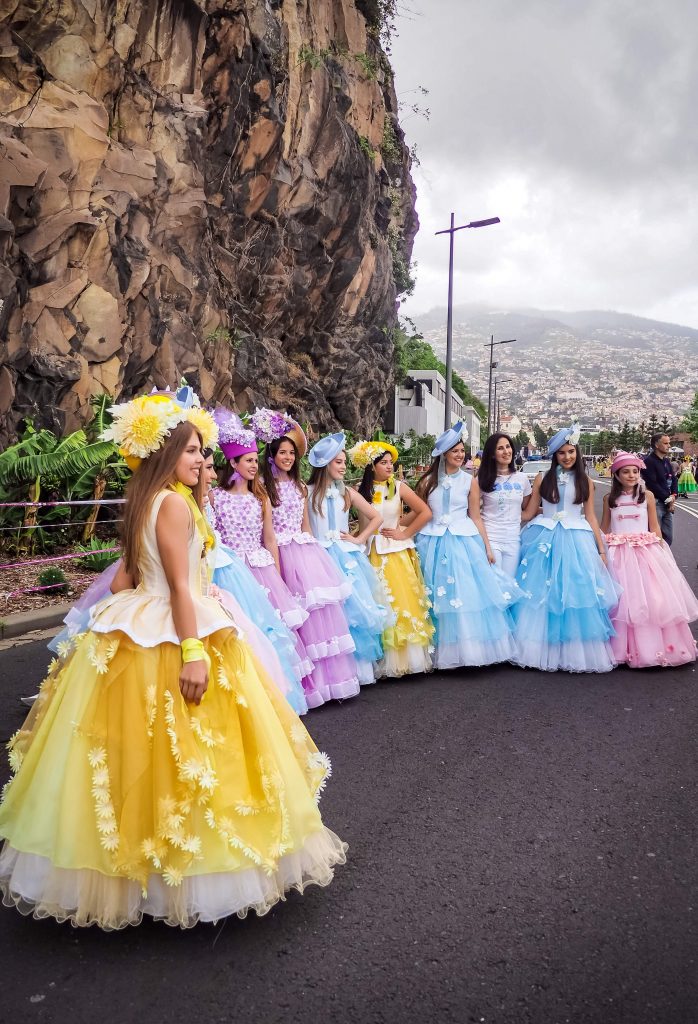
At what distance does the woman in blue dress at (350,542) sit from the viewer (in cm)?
693

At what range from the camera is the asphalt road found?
9.39 ft

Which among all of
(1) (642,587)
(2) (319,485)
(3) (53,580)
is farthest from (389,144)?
(1) (642,587)

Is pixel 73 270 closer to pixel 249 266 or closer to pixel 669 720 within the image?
pixel 249 266

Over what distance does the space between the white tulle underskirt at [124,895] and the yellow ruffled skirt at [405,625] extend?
403 centimetres

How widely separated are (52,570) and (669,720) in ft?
25.9

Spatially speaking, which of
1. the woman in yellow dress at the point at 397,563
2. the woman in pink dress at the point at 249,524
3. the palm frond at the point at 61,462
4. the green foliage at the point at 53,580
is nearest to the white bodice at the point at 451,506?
the woman in yellow dress at the point at 397,563

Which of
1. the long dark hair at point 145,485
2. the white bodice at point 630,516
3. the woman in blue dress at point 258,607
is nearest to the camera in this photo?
the long dark hair at point 145,485

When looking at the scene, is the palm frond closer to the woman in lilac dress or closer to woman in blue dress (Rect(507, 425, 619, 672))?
the woman in lilac dress

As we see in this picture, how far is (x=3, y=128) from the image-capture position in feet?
45.0

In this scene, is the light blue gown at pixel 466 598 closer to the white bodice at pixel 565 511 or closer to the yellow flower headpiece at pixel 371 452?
the white bodice at pixel 565 511

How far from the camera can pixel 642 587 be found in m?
7.50

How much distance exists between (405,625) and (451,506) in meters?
1.32

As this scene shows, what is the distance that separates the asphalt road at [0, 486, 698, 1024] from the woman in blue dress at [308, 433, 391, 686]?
145 cm

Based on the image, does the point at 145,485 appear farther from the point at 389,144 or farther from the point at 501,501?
the point at 389,144
